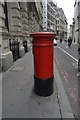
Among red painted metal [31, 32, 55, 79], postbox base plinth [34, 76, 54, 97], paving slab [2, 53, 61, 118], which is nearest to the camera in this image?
paving slab [2, 53, 61, 118]

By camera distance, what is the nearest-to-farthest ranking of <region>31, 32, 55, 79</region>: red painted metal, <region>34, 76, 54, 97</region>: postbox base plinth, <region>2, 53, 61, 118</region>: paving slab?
1. <region>2, 53, 61, 118</region>: paving slab
2. <region>31, 32, 55, 79</region>: red painted metal
3. <region>34, 76, 54, 97</region>: postbox base plinth

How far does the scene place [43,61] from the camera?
4.46 meters

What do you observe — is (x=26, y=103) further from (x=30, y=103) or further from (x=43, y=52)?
(x=43, y=52)

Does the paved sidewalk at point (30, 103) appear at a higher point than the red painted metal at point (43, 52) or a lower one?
lower

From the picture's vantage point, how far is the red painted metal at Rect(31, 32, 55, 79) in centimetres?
436

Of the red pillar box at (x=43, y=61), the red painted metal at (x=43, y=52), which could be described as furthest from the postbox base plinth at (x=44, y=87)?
the red painted metal at (x=43, y=52)

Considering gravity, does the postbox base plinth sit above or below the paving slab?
above

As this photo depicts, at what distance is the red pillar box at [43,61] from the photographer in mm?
4363

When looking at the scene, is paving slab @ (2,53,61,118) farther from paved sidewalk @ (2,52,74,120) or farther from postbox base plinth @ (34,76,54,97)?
postbox base plinth @ (34,76,54,97)

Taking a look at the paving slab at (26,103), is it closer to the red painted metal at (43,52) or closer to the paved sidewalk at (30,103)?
the paved sidewalk at (30,103)

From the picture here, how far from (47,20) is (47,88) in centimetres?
8963

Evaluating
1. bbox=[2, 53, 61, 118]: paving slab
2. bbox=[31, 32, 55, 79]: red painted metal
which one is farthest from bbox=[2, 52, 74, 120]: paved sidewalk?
bbox=[31, 32, 55, 79]: red painted metal

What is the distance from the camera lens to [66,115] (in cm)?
366

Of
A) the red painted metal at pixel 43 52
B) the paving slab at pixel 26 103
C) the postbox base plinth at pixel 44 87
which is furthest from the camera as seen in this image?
the postbox base plinth at pixel 44 87
